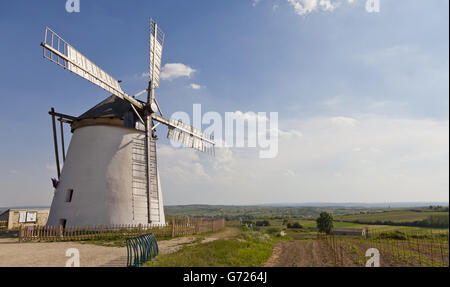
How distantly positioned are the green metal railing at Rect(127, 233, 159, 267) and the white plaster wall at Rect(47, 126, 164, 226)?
26.9 ft

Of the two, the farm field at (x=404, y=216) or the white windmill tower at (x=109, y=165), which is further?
the farm field at (x=404, y=216)

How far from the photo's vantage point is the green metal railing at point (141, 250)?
858 cm

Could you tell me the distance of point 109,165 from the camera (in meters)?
18.4

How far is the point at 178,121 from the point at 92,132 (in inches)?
283

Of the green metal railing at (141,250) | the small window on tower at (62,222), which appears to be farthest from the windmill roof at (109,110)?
the green metal railing at (141,250)

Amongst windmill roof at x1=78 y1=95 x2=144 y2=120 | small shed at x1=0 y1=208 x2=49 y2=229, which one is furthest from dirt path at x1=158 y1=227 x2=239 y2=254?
small shed at x1=0 y1=208 x2=49 y2=229

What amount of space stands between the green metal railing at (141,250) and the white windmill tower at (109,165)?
8.25 meters

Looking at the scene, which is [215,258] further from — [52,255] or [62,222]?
[62,222]

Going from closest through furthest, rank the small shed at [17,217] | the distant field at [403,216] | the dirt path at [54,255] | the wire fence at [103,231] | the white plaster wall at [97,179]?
1. the dirt path at [54,255]
2. the wire fence at [103,231]
3. the white plaster wall at [97,179]
4. the small shed at [17,217]
5. the distant field at [403,216]

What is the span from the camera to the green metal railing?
8578 mm

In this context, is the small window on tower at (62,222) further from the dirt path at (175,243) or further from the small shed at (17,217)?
the dirt path at (175,243)

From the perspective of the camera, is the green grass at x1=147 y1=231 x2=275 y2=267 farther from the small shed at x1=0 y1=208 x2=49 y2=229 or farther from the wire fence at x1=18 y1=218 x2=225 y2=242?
the small shed at x1=0 y1=208 x2=49 y2=229
